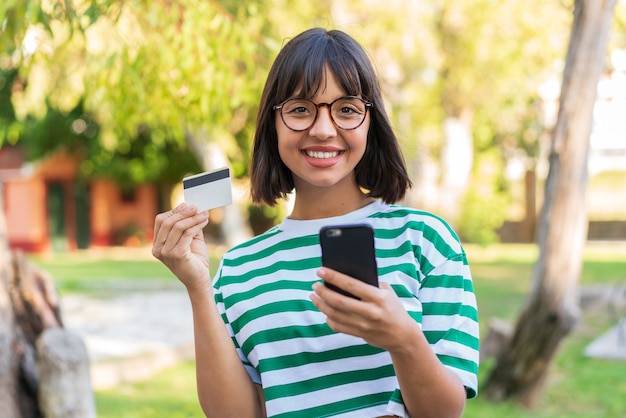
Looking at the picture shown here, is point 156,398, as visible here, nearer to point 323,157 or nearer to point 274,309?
point 274,309

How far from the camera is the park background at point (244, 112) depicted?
165 inches

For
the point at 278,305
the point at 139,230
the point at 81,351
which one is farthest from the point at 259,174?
the point at 139,230

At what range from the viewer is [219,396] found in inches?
66.1

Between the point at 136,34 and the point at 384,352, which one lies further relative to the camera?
the point at 136,34

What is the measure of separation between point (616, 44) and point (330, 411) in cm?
1080

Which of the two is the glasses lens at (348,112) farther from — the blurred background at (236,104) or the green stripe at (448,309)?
the green stripe at (448,309)

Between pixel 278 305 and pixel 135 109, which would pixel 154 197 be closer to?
pixel 135 109

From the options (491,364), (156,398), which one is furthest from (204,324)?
(491,364)

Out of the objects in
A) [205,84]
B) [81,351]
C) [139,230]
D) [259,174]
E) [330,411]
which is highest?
[205,84]

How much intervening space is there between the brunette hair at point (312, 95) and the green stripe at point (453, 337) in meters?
0.39

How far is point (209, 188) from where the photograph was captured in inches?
64.9

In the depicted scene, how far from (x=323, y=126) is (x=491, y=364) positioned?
701cm

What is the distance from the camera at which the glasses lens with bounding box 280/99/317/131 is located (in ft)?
5.42

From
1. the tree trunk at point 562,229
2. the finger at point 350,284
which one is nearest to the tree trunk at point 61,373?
the finger at point 350,284
